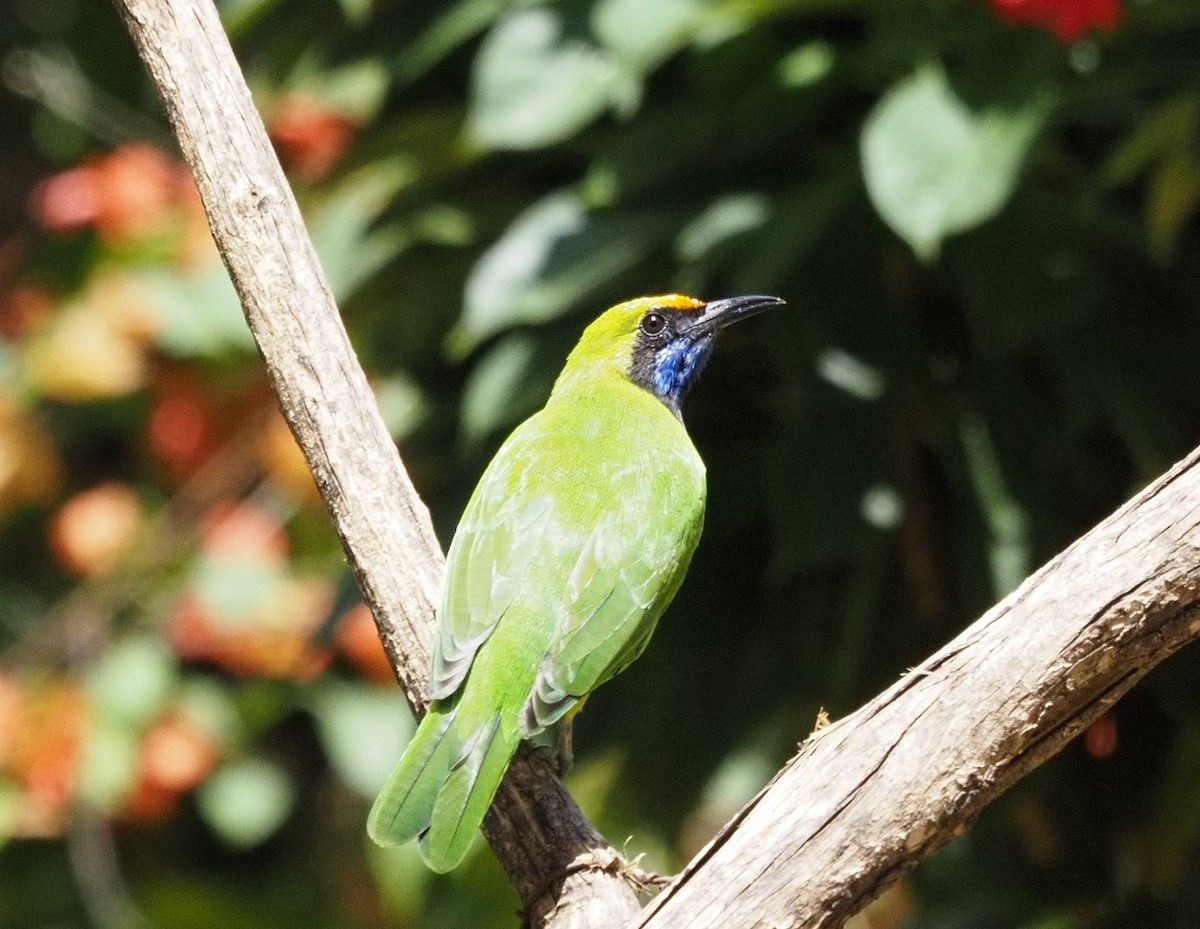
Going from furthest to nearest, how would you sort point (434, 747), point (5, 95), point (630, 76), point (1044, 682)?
1. point (5, 95)
2. point (630, 76)
3. point (434, 747)
4. point (1044, 682)

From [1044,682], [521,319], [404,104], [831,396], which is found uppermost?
[404,104]

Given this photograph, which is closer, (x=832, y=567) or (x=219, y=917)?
(x=832, y=567)

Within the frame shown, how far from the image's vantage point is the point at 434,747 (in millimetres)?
2943

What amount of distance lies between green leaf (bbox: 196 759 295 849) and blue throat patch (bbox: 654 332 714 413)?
6.10 feet

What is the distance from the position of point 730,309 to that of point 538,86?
0.59m

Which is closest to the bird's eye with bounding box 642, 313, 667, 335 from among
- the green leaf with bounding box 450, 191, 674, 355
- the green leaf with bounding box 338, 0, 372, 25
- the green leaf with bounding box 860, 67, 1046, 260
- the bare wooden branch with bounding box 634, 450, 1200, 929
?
the green leaf with bounding box 450, 191, 674, 355

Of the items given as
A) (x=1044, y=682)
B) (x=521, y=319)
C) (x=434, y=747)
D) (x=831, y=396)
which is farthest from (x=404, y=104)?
(x=1044, y=682)

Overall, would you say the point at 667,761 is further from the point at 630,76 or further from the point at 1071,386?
the point at 630,76

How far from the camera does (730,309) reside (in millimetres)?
3791

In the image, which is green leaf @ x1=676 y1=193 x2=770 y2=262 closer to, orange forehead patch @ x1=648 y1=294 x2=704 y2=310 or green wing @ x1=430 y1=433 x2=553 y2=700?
orange forehead patch @ x1=648 y1=294 x2=704 y2=310

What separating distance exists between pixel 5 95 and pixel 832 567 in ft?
12.9

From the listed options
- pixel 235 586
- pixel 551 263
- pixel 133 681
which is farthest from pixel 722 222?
pixel 133 681

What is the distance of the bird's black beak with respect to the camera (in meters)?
3.65

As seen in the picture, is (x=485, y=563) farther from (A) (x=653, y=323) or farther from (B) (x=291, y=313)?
(A) (x=653, y=323)
